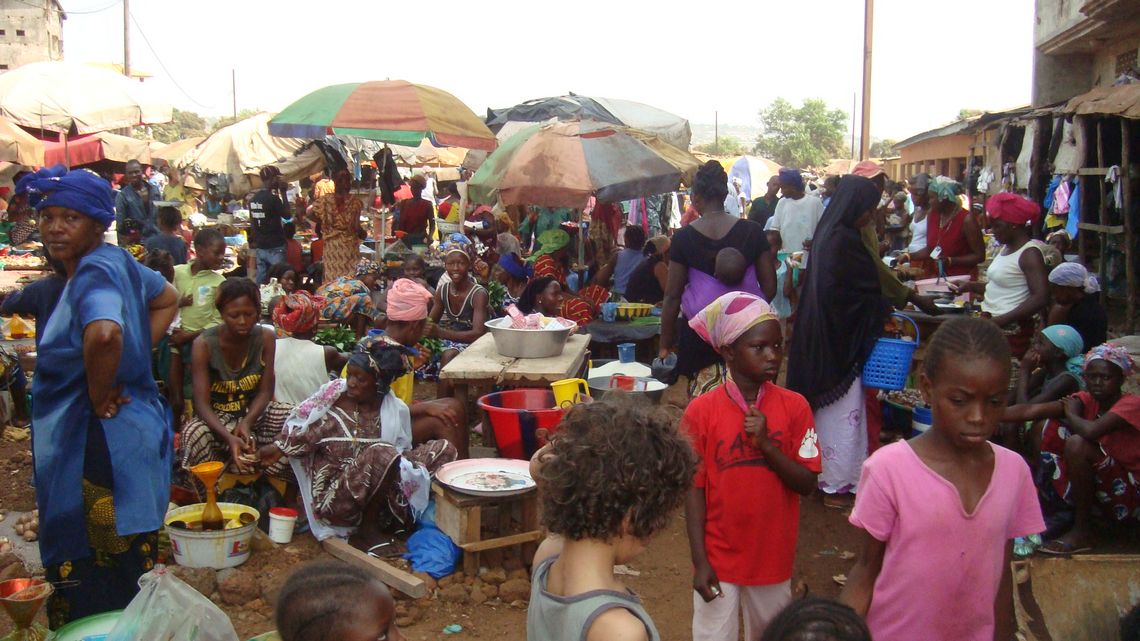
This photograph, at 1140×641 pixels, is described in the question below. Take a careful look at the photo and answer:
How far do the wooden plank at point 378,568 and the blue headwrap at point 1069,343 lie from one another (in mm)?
3620

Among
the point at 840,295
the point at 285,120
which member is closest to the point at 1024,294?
the point at 840,295

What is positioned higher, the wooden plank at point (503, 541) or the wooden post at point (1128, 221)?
the wooden post at point (1128, 221)

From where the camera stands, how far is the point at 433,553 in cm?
478

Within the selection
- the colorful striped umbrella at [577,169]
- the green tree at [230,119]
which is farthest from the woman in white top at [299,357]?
the green tree at [230,119]

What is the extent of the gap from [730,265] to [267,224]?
7815 millimetres

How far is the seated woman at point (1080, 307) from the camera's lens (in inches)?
214

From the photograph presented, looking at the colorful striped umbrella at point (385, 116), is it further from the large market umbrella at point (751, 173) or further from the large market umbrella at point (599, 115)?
the large market umbrella at point (751, 173)

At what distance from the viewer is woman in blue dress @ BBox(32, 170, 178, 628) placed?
292 cm

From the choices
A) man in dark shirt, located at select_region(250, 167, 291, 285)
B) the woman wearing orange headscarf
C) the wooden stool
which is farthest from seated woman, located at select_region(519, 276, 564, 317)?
man in dark shirt, located at select_region(250, 167, 291, 285)

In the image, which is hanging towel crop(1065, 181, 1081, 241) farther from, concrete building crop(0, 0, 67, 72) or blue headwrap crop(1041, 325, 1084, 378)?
concrete building crop(0, 0, 67, 72)

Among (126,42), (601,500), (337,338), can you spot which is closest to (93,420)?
(601,500)

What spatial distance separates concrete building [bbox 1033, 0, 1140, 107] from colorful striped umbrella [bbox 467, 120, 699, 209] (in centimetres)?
431

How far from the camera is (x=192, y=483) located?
5328 millimetres

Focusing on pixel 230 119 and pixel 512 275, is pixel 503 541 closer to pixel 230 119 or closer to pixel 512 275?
pixel 512 275
